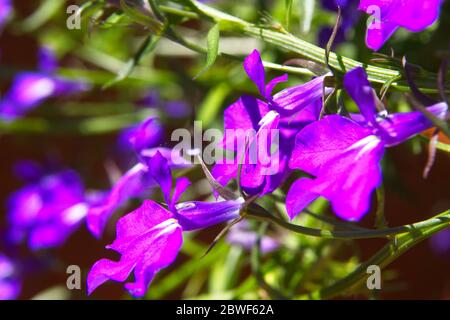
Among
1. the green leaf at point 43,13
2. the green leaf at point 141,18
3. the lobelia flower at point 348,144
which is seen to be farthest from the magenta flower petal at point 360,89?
the green leaf at point 43,13

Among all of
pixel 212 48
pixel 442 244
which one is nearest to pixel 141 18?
pixel 212 48

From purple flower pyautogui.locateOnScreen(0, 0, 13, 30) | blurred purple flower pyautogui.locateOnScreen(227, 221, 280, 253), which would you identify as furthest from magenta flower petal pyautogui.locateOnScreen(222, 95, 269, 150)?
purple flower pyautogui.locateOnScreen(0, 0, 13, 30)

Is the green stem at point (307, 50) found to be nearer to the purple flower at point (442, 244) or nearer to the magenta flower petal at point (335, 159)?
the magenta flower petal at point (335, 159)

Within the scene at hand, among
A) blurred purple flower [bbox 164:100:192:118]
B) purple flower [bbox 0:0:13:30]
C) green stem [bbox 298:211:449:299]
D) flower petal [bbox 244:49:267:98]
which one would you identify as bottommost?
green stem [bbox 298:211:449:299]

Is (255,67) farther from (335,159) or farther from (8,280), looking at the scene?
(8,280)

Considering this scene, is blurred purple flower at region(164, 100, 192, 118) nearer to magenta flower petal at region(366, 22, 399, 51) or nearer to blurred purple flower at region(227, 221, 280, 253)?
blurred purple flower at region(227, 221, 280, 253)

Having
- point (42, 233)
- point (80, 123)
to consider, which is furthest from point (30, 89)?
point (42, 233)
